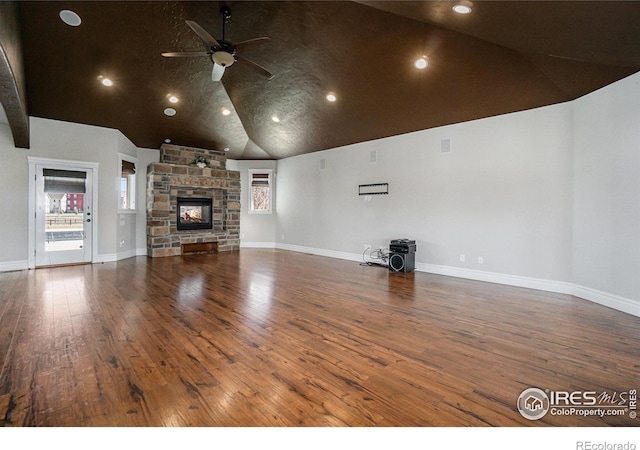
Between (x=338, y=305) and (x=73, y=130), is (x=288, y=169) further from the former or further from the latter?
(x=338, y=305)

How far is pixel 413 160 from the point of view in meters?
6.23

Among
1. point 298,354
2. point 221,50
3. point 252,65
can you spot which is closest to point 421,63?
point 252,65

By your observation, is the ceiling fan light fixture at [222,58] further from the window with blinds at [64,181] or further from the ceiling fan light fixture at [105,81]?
the window with blinds at [64,181]

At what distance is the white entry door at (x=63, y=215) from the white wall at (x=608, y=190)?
875 centimetres

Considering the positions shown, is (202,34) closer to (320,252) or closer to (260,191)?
(320,252)

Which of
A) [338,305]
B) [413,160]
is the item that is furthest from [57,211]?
[413,160]

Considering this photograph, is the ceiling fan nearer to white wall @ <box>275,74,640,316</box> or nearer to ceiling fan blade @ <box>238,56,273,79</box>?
ceiling fan blade @ <box>238,56,273,79</box>

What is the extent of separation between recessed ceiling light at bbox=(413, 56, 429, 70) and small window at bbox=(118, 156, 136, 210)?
6.59 metres

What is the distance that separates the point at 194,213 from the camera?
8.66m

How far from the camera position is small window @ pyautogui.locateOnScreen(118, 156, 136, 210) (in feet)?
24.0

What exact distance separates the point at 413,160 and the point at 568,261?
10.0 ft

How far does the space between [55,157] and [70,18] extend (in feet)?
10.1
